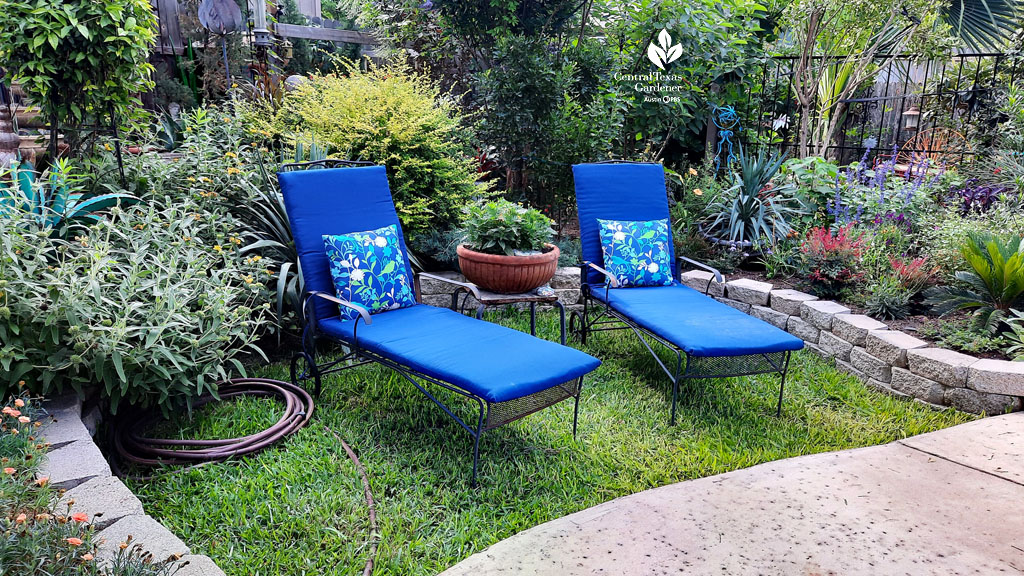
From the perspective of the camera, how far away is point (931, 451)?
297 cm

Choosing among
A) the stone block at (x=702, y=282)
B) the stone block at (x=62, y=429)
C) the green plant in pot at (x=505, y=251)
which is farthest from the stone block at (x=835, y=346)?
the stone block at (x=62, y=429)

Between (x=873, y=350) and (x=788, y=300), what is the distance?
678mm

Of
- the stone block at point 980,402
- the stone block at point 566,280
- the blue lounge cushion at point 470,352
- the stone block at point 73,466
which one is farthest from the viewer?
the stone block at point 566,280

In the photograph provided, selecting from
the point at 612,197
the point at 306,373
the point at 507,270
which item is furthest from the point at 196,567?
the point at 612,197

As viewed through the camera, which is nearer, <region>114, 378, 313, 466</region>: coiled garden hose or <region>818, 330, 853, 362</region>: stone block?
<region>114, 378, 313, 466</region>: coiled garden hose

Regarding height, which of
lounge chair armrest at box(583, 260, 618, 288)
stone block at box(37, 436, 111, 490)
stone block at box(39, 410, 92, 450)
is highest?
lounge chair armrest at box(583, 260, 618, 288)

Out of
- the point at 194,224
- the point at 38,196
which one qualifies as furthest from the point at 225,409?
the point at 38,196

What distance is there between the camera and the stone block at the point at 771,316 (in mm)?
4301

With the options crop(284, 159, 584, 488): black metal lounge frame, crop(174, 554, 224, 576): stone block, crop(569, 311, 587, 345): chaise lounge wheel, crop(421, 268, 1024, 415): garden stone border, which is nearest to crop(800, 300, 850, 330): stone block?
crop(421, 268, 1024, 415): garden stone border

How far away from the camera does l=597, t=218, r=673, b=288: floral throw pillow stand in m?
4.09

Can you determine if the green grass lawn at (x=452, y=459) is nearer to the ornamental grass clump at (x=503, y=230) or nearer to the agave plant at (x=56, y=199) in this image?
the ornamental grass clump at (x=503, y=230)

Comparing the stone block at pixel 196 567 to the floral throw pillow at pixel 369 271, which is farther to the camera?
the floral throw pillow at pixel 369 271

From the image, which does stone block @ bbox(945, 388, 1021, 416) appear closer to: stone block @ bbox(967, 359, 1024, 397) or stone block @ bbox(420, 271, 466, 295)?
stone block @ bbox(967, 359, 1024, 397)

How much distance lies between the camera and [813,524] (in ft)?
8.02
